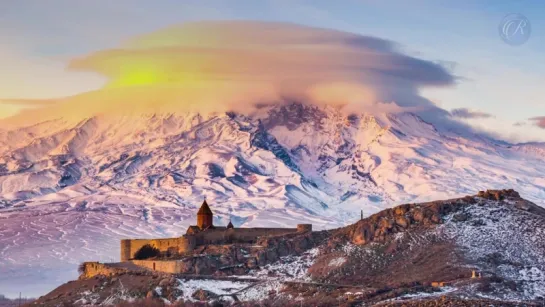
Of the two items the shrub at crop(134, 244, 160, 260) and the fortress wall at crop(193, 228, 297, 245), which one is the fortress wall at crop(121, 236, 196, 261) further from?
the fortress wall at crop(193, 228, 297, 245)

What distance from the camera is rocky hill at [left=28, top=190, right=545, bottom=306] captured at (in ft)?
321

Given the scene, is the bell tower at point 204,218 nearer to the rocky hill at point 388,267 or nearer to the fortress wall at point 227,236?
the fortress wall at point 227,236

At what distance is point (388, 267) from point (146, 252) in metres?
22.8

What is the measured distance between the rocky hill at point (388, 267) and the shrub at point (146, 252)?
652 centimetres

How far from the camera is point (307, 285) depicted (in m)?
103

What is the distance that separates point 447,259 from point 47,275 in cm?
10318

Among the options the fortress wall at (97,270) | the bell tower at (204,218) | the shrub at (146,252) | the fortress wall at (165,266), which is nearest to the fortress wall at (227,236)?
the shrub at (146,252)

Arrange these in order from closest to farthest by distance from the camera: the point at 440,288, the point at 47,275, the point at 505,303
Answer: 1. the point at 505,303
2. the point at 440,288
3. the point at 47,275

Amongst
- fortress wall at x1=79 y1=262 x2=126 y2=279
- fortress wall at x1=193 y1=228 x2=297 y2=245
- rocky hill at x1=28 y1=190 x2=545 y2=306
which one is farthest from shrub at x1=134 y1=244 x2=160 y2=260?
rocky hill at x1=28 y1=190 x2=545 y2=306

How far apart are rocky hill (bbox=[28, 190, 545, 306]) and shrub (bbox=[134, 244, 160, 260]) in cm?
652

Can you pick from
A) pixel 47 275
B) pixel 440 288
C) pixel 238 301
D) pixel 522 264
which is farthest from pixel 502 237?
pixel 47 275

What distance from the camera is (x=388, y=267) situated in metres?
106

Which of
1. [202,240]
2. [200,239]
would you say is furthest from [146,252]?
[202,240]

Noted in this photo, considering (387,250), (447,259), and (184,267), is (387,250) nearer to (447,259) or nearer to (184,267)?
(447,259)
